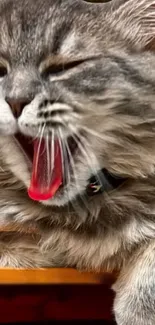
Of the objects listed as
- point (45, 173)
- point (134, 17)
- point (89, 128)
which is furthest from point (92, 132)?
point (134, 17)

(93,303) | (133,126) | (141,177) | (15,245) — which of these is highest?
(133,126)

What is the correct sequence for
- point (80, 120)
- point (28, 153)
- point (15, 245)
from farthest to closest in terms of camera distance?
1. point (15, 245)
2. point (28, 153)
3. point (80, 120)

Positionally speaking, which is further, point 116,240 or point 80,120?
point 116,240

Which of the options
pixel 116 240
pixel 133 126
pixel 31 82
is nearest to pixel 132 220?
pixel 116 240

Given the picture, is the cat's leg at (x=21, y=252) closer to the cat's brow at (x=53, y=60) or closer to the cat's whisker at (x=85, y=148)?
the cat's whisker at (x=85, y=148)

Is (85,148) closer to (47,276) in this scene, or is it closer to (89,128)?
(89,128)

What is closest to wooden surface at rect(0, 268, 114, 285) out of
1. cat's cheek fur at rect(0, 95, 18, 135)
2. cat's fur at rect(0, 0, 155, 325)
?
cat's fur at rect(0, 0, 155, 325)

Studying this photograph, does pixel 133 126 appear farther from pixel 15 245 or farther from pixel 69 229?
pixel 15 245
